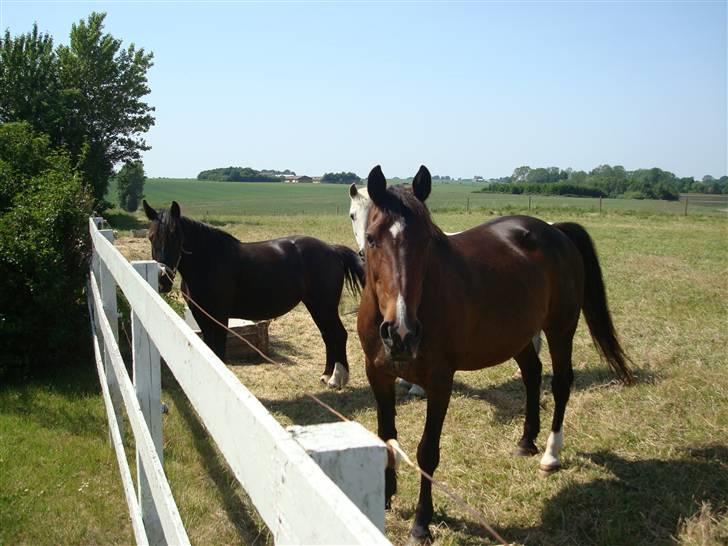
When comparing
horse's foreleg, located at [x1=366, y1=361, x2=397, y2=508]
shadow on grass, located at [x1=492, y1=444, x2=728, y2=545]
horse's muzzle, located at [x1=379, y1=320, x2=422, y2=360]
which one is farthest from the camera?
horse's foreleg, located at [x1=366, y1=361, x2=397, y2=508]

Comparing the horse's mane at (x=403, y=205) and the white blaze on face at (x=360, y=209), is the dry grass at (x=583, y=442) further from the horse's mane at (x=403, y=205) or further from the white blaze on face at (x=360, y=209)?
the white blaze on face at (x=360, y=209)

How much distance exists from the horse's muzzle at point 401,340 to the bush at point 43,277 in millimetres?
4273

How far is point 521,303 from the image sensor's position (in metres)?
4.19

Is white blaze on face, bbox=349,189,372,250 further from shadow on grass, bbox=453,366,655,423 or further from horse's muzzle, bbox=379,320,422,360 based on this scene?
horse's muzzle, bbox=379,320,422,360

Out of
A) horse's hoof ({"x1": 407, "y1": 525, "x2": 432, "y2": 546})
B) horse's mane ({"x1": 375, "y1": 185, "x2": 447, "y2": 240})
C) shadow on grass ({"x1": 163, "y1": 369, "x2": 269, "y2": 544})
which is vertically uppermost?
horse's mane ({"x1": 375, "y1": 185, "x2": 447, "y2": 240})

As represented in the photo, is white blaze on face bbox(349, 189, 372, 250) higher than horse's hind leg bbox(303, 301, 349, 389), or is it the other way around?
white blaze on face bbox(349, 189, 372, 250)

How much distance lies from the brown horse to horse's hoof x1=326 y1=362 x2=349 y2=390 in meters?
2.24

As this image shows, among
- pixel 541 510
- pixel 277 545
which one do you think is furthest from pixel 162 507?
pixel 541 510

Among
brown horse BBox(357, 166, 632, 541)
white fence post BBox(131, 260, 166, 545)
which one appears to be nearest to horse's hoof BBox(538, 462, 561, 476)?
brown horse BBox(357, 166, 632, 541)

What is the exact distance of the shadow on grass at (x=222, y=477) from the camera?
3.48 m

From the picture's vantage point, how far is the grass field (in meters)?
3.51

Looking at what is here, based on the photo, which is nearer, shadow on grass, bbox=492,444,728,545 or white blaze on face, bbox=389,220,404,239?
white blaze on face, bbox=389,220,404,239

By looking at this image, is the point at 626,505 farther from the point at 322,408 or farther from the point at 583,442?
the point at 322,408

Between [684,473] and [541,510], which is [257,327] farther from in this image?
[684,473]
